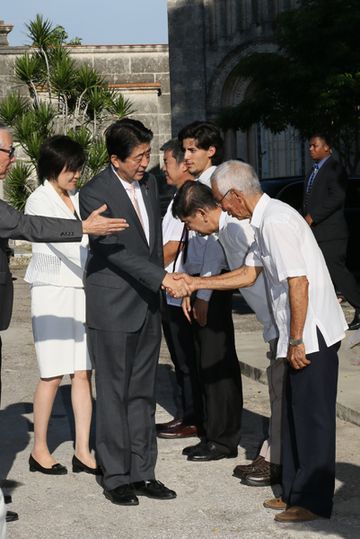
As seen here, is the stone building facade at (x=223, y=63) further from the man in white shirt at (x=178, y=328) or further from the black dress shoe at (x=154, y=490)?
the black dress shoe at (x=154, y=490)

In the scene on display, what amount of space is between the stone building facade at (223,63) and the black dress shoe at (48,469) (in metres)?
21.6

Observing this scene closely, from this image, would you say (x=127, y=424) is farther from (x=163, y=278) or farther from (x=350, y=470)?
(x=350, y=470)

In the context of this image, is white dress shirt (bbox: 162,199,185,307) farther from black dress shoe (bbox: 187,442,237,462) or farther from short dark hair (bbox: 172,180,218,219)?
black dress shoe (bbox: 187,442,237,462)

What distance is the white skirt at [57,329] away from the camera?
723 cm

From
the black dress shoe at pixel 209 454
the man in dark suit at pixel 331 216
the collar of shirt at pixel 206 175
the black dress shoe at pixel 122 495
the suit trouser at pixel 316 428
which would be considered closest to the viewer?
the suit trouser at pixel 316 428

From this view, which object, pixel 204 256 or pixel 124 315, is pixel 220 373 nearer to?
pixel 204 256

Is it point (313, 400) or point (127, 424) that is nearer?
point (313, 400)

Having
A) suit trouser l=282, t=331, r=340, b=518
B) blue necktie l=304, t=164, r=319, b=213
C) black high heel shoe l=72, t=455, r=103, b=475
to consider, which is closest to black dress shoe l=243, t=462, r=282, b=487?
suit trouser l=282, t=331, r=340, b=518

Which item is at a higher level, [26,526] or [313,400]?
[313,400]

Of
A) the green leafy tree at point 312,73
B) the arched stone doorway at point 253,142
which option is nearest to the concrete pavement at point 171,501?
the green leafy tree at point 312,73

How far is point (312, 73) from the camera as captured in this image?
1777 centimetres

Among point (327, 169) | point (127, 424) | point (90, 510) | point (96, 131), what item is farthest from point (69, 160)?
point (96, 131)

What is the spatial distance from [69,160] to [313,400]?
7.33 ft

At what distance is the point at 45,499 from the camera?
21.6 ft
